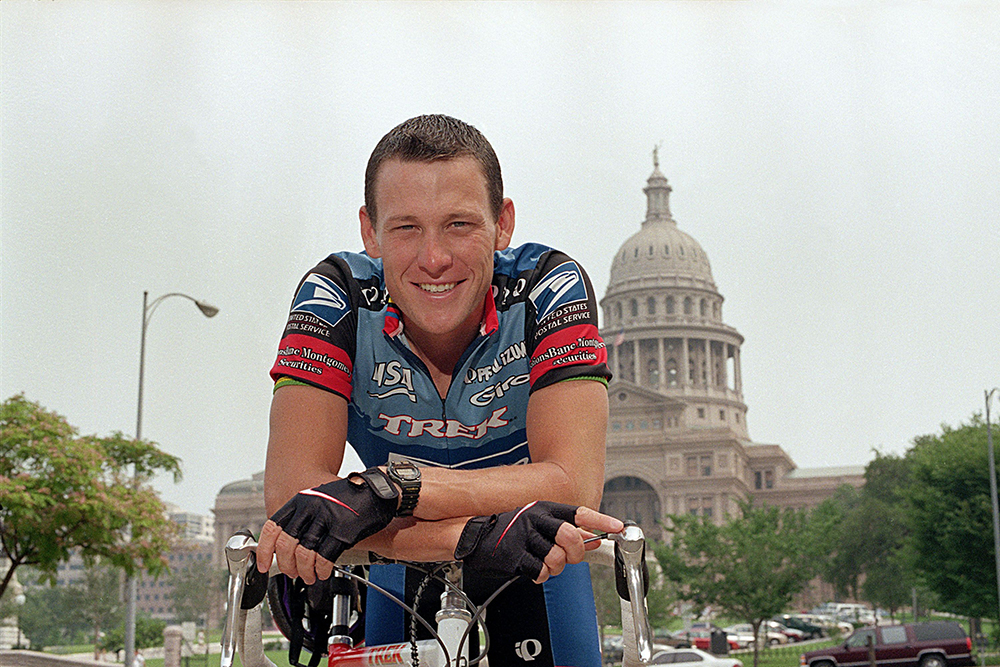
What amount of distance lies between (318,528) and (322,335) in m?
0.64

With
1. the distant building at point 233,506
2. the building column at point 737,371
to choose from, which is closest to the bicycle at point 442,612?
the distant building at point 233,506

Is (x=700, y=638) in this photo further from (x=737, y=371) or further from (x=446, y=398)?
(x=737, y=371)

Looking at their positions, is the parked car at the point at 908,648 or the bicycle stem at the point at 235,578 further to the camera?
the parked car at the point at 908,648

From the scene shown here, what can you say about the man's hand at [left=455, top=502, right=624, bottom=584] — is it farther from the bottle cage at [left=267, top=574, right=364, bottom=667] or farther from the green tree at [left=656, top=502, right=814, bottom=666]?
the green tree at [left=656, top=502, right=814, bottom=666]

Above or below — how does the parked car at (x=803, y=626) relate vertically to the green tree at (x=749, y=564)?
below

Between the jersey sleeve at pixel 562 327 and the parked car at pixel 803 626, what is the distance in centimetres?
5753

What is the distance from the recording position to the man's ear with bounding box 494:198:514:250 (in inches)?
75.9

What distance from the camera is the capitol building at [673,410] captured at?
Answer: 273 feet

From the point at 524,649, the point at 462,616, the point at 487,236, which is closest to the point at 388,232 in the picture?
the point at 487,236

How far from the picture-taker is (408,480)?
1.56 metres

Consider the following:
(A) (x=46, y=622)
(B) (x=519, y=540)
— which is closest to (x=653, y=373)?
(A) (x=46, y=622)

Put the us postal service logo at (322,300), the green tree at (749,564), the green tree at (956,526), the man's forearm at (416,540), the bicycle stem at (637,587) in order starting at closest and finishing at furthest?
the bicycle stem at (637,587) < the man's forearm at (416,540) < the us postal service logo at (322,300) < the green tree at (956,526) < the green tree at (749,564)

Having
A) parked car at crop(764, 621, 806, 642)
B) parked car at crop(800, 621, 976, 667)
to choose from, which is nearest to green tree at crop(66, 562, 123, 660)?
parked car at crop(764, 621, 806, 642)

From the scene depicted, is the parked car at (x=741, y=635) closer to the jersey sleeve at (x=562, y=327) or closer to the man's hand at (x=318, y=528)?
the jersey sleeve at (x=562, y=327)
